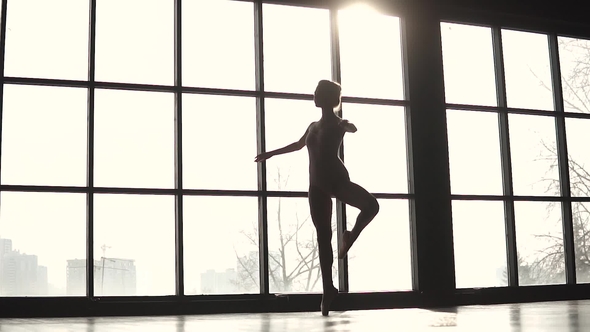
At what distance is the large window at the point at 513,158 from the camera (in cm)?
650

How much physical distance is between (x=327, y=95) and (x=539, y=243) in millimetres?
3203

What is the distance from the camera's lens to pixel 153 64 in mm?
5652

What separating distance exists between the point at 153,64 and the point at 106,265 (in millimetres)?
1431

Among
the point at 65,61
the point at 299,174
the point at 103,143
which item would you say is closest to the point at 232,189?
the point at 299,174

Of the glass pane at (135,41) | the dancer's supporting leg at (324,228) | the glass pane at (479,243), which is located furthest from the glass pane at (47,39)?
the glass pane at (479,243)

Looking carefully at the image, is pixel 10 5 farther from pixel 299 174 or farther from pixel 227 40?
pixel 299 174

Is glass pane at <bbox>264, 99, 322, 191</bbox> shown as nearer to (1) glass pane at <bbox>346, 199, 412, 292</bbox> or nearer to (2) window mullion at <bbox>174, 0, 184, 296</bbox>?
(1) glass pane at <bbox>346, 199, 412, 292</bbox>

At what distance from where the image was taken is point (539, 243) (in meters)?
6.71

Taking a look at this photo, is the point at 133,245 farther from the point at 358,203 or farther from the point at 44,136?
the point at 358,203

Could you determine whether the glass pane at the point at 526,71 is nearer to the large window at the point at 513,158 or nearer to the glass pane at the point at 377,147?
the large window at the point at 513,158

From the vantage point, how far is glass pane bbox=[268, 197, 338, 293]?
18.9 ft

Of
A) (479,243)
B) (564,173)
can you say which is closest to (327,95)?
(479,243)

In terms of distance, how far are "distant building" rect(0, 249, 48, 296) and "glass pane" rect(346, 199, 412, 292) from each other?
2.19m

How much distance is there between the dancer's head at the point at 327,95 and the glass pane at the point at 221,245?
5.16 feet
